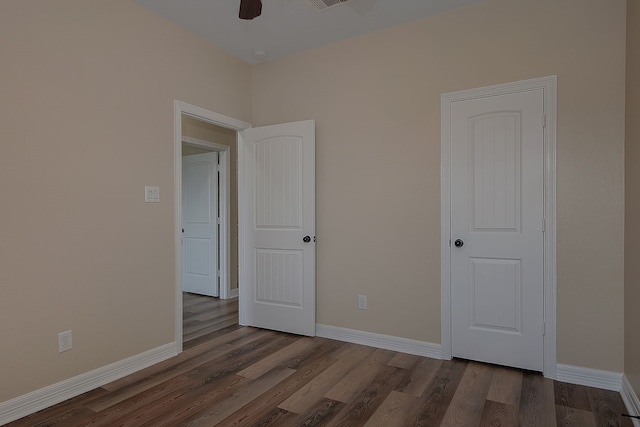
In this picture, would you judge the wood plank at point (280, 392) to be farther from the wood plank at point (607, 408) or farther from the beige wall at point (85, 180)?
the wood plank at point (607, 408)

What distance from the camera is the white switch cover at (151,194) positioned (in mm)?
2928

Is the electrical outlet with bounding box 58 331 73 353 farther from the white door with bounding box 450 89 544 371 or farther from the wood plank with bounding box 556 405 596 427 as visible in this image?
the wood plank with bounding box 556 405 596 427

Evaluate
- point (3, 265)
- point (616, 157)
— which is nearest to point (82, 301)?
point (3, 265)

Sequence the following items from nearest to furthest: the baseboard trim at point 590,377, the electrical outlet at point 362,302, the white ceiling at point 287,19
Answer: the baseboard trim at point 590,377 → the white ceiling at point 287,19 → the electrical outlet at point 362,302

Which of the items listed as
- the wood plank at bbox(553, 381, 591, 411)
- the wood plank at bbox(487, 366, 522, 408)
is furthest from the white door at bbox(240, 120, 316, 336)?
the wood plank at bbox(553, 381, 591, 411)

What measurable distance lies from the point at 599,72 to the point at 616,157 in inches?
23.3

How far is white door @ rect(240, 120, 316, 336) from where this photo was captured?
11.8 ft

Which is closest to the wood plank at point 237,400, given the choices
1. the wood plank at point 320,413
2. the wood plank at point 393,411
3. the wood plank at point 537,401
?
the wood plank at point 320,413

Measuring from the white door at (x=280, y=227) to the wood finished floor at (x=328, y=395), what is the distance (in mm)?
572

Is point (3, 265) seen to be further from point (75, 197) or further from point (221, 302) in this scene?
point (221, 302)

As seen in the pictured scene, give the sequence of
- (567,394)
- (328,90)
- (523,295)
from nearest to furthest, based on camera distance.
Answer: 1. (567,394)
2. (523,295)
3. (328,90)

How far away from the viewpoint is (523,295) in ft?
9.02

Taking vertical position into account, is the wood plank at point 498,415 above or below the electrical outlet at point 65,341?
below

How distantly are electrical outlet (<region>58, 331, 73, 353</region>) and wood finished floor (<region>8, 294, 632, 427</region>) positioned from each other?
0.33 metres
